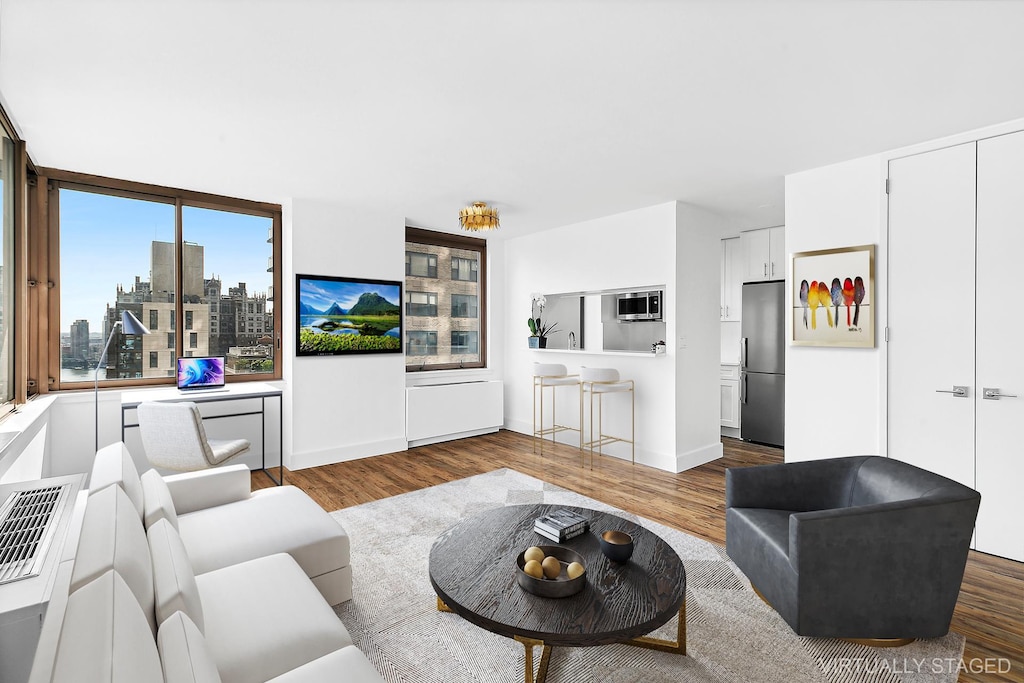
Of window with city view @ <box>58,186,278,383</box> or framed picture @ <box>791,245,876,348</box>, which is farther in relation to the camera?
window with city view @ <box>58,186,278,383</box>

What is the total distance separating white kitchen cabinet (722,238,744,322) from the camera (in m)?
5.97

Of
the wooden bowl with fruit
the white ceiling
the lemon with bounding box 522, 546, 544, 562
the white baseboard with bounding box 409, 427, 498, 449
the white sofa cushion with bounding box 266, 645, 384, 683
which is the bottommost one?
the white baseboard with bounding box 409, 427, 498, 449

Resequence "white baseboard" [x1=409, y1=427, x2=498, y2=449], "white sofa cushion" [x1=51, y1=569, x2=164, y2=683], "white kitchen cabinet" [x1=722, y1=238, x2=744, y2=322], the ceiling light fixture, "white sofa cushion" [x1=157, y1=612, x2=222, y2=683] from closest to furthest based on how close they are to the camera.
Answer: "white sofa cushion" [x1=51, y1=569, x2=164, y2=683], "white sofa cushion" [x1=157, y1=612, x2=222, y2=683], the ceiling light fixture, "white baseboard" [x1=409, y1=427, x2=498, y2=449], "white kitchen cabinet" [x1=722, y1=238, x2=744, y2=322]

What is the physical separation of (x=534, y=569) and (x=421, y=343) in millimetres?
4414

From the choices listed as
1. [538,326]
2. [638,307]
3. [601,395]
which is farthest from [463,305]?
[638,307]

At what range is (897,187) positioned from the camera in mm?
3312

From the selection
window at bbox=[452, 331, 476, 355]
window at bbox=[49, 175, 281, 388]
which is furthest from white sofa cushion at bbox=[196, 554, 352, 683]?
window at bbox=[452, 331, 476, 355]

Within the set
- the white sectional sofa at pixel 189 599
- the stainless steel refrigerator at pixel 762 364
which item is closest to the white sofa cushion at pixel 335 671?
the white sectional sofa at pixel 189 599

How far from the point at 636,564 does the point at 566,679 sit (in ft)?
1.67

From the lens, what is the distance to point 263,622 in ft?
5.15

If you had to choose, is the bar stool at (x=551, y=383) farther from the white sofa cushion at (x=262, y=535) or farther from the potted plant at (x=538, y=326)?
the white sofa cushion at (x=262, y=535)

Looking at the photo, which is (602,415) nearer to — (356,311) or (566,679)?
(356,311)

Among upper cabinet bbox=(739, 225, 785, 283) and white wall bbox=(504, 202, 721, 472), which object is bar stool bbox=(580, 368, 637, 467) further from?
upper cabinet bbox=(739, 225, 785, 283)

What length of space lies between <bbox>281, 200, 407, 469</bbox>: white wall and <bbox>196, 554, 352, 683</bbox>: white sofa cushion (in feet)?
9.77
